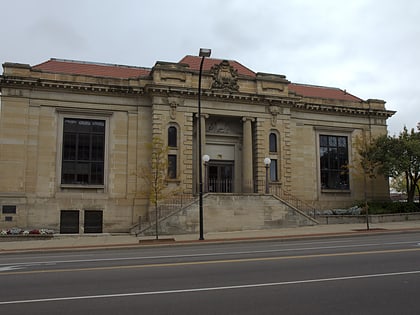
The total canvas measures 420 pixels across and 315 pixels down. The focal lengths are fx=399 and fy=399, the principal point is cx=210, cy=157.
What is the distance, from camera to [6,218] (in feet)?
85.6

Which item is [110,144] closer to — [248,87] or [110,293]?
[248,87]

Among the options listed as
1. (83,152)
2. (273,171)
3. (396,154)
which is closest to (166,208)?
(83,152)

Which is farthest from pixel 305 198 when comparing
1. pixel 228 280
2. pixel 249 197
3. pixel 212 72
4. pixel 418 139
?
pixel 228 280

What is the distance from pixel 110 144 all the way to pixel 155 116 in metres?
3.94

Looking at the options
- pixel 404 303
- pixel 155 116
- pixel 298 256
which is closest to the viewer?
pixel 404 303

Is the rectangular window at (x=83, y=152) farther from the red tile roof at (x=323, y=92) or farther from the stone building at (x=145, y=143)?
the red tile roof at (x=323, y=92)

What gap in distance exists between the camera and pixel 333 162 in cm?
3575

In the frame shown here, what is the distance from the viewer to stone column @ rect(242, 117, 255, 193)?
3088cm

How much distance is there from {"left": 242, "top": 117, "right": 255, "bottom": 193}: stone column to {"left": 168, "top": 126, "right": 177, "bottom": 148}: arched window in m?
5.56

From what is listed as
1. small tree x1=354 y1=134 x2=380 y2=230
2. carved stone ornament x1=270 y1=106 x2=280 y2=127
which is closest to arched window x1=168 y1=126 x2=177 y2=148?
carved stone ornament x1=270 y1=106 x2=280 y2=127

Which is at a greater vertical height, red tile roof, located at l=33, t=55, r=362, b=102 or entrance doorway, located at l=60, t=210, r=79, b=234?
red tile roof, located at l=33, t=55, r=362, b=102

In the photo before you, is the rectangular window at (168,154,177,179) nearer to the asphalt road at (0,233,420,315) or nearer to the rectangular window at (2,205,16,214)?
the rectangular window at (2,205,16,214)

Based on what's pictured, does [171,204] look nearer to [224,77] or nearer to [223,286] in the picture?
[224,77]

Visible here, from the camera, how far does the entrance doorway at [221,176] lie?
32344mm
